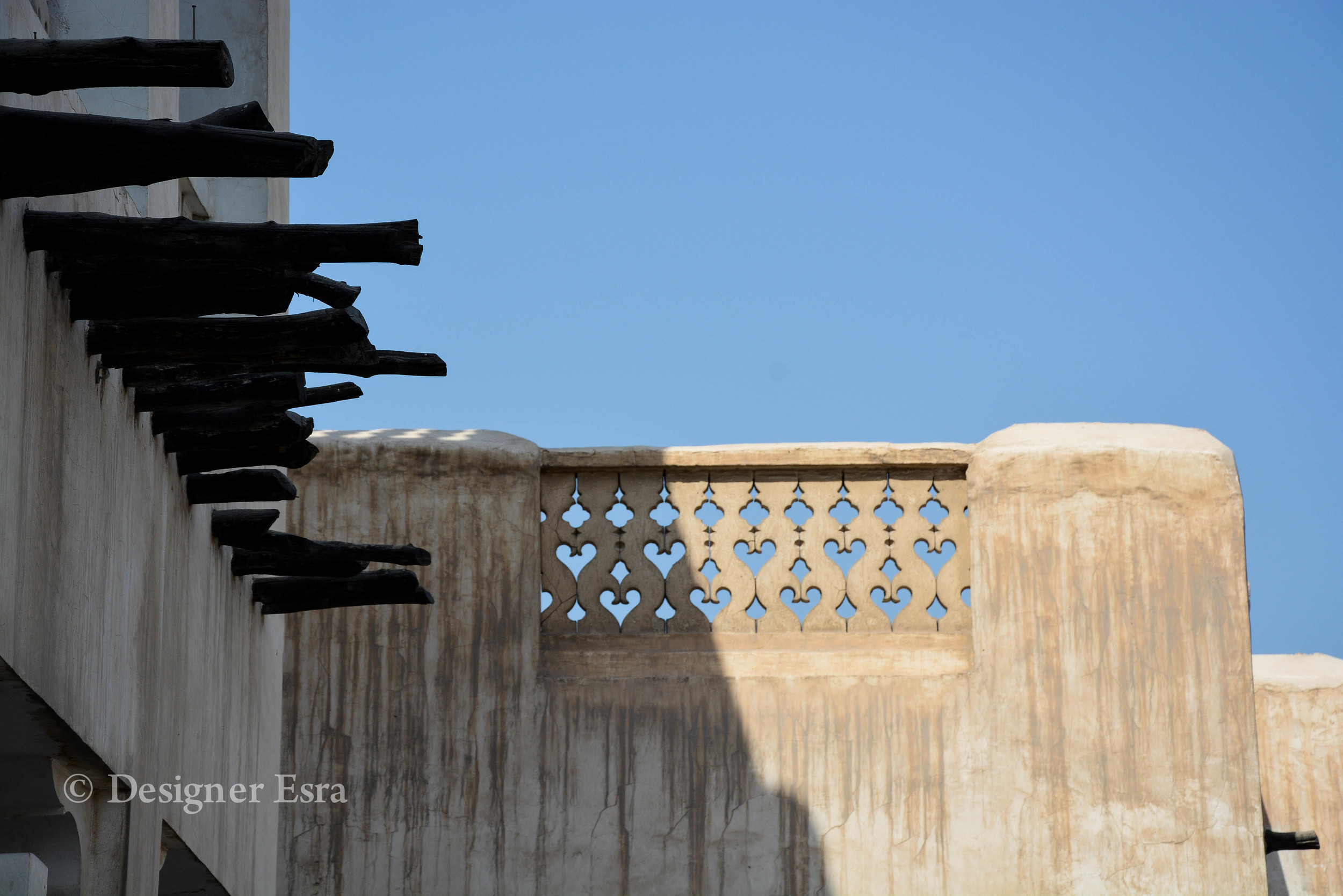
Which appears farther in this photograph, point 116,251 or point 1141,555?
point 1141,555

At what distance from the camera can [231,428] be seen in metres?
4.21

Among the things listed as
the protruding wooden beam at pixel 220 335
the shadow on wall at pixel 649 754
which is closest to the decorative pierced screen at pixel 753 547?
the shadow on wall at pixel 649 754

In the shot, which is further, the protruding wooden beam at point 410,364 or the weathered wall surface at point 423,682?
the weathered wall surface at point 423,682

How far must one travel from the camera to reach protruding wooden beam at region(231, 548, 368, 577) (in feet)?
16.0

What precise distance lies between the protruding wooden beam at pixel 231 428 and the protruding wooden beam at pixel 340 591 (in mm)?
918

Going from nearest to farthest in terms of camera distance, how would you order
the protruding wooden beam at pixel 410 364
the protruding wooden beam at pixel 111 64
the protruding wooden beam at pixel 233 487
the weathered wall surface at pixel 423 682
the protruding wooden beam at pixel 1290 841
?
the protruding wooden beam at pixel 111 64 < the protruding wooden beam at pixel 410 364 < the protruding wooden beam at pixel 233 487 < the weathered wall surface at pixel 423 682 < the protruding wooden beam at pixel 1290 841

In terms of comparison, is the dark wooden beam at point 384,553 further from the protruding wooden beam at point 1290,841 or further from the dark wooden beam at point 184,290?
the protruding wooden beam at point 1290,841

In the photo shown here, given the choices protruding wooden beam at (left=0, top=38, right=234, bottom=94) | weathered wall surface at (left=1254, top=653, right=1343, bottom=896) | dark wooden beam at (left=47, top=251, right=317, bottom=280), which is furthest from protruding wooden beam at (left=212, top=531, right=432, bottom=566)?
weathered wall surface at (left=1254, top=653, right=1343, bottom=896)

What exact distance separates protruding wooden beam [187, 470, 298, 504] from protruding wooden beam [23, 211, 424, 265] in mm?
1410

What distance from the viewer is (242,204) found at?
20.1 feet

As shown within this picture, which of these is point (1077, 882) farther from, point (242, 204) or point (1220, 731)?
point (242, 204)

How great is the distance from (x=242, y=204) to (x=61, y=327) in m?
2.89

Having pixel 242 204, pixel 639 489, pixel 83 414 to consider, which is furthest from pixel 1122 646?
pixel 83 414

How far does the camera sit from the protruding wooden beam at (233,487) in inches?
178
